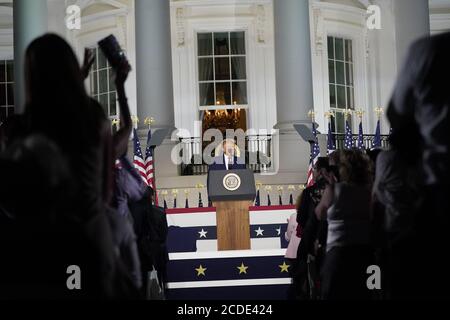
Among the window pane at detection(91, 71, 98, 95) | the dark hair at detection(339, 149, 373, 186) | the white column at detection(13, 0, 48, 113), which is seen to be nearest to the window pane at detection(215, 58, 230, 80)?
the window pane at detection(91, 71, 98, 95)

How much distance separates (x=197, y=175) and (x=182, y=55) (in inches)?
233

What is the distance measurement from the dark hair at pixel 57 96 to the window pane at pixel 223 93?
26.7 m

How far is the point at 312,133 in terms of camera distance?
894 inches

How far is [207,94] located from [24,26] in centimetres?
789

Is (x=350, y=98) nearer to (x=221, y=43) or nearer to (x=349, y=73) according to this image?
(x=349, y=73)

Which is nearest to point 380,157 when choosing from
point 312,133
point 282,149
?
point 312,133

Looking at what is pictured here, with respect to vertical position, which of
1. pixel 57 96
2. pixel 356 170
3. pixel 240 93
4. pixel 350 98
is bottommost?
pixel 356 170

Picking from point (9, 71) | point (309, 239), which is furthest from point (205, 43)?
point (309, 239)

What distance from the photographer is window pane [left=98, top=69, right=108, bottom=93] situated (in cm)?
3170

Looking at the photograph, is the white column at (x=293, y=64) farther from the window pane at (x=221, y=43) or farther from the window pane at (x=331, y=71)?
the window pane at (x=331, y=71)

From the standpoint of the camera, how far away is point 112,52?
16.0 feet

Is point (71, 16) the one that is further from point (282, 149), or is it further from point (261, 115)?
point (282, 149)

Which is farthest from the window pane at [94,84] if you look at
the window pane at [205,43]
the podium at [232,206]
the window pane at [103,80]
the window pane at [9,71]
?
the podium at [232,206]

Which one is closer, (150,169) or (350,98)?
(150,169)
